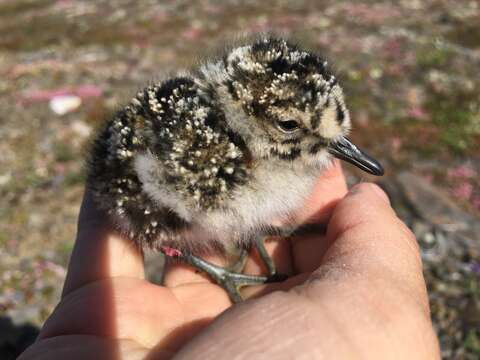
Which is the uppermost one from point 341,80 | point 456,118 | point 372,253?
point 341,80

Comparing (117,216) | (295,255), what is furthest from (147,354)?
(295,255)

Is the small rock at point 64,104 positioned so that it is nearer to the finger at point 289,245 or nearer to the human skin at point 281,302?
the human skin at point 281,302

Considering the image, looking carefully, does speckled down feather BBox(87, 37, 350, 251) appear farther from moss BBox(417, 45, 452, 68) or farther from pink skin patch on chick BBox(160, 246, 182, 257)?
moss BBox(417, 45, 452, 68)

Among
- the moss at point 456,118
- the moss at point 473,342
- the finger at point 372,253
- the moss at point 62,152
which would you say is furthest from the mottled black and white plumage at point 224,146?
the moss at point 456,118

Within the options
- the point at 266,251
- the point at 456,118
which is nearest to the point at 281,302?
the point at 266,251

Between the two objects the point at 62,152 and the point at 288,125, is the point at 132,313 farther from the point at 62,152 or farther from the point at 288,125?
the point at 62,152

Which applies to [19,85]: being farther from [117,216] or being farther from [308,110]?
[308,110]
